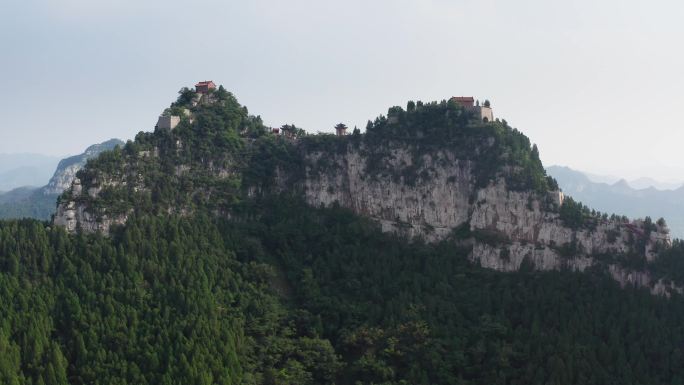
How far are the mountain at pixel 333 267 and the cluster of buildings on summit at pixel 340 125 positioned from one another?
112 cm

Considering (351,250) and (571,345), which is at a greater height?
(351,250)

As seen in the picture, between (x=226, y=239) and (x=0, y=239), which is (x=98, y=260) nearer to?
(x=0, y=239)

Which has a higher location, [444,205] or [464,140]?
[464,140]

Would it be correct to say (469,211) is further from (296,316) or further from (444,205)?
(296,316)

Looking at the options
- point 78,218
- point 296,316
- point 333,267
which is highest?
point 78,218

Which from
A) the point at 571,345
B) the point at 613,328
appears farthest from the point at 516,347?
the point at 613,328

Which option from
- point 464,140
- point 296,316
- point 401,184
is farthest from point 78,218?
point 464,140

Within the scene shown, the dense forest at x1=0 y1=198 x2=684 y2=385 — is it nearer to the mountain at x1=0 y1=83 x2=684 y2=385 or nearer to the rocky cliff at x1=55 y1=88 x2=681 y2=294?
the mountain at x1=0 y1=83 x2=684 y2=385

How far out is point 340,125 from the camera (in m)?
92.4

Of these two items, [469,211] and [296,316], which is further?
[469,211]

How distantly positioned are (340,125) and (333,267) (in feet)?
83.5

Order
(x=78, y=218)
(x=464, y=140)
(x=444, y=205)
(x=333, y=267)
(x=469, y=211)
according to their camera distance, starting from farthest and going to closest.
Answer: (x=444, y=205), (x=464, y=140), (x=469, y=211), (x=333, y=267), (x=78, y=218)

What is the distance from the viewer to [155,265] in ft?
218

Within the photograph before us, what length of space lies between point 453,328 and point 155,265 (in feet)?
101
